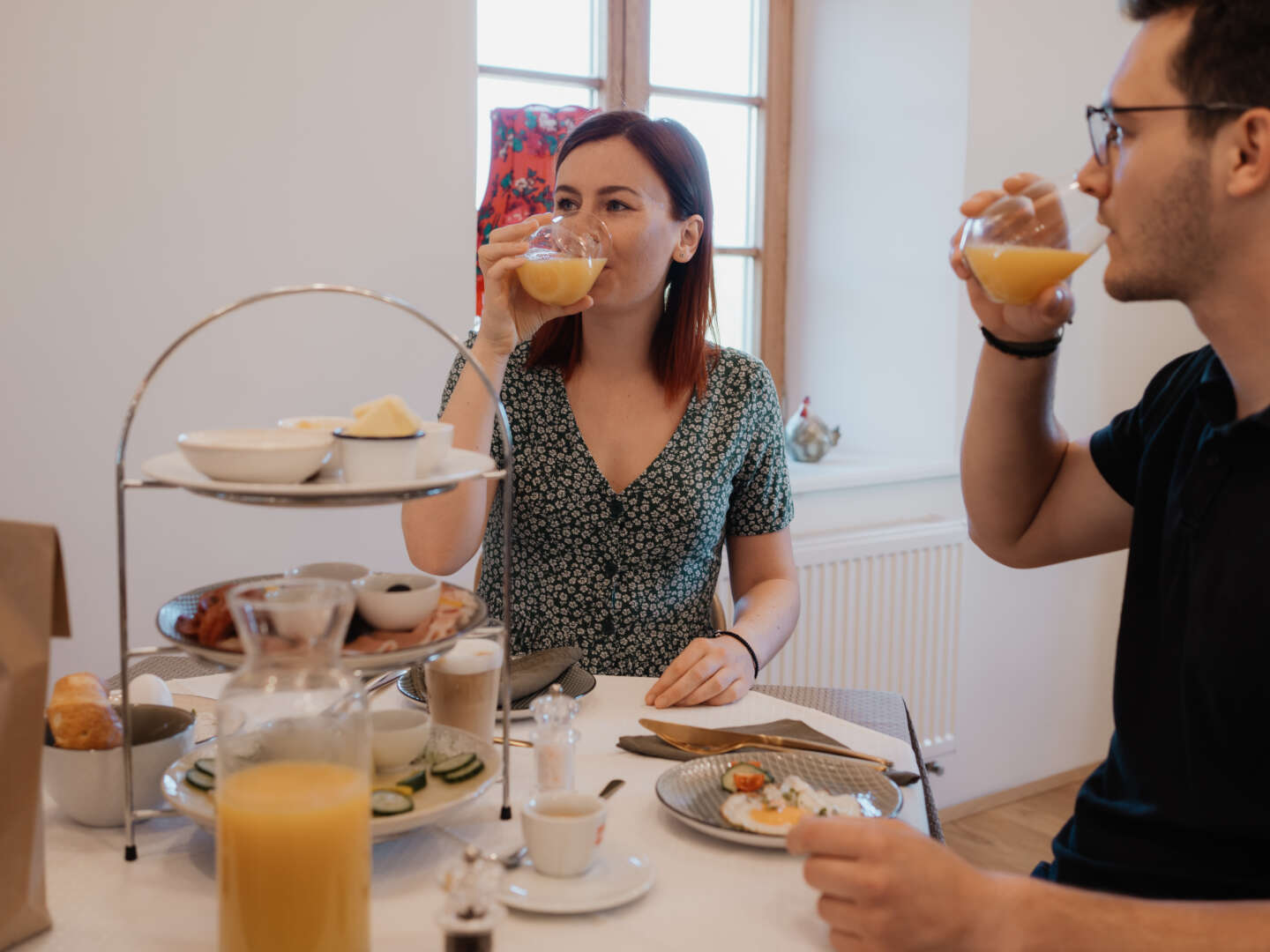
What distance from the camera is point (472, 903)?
0.71 metres

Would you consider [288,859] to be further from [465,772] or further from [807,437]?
[807,437]

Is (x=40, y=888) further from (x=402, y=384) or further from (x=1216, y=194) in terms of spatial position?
(x=402, y=384)

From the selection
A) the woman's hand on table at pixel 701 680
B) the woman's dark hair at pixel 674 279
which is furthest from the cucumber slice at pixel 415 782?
the woman's dark hair at pixel 674 279

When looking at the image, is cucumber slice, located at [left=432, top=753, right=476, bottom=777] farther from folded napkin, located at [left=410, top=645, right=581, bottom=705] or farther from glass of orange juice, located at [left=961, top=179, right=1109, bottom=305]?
glass of orange juice, located at [left=961, top=179, right=1109, bottom=305]

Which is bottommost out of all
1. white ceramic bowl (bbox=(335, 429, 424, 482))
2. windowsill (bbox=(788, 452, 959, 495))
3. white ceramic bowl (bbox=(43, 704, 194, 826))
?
windowsill (bbox=(788, 452, 959, 495))

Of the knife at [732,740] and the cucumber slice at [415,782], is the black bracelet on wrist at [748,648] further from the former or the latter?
the cucumber slice at [415,782]

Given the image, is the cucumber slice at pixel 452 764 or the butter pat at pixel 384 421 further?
the cucumber slice at pixel 452 764

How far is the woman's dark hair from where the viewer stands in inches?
73.4

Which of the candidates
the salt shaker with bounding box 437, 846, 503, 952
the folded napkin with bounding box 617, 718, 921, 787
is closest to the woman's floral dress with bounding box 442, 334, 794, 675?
the folded napkin with bounding box 617, 718, 921, 787

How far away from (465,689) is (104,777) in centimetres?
34

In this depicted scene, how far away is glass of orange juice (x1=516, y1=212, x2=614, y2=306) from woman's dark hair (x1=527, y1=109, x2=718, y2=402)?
0.22 meters

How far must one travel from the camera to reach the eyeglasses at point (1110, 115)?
1012 mm

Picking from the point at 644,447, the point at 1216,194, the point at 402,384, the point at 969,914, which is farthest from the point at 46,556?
the point at 402,384

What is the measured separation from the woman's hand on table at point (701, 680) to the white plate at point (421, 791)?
354 millimetres
